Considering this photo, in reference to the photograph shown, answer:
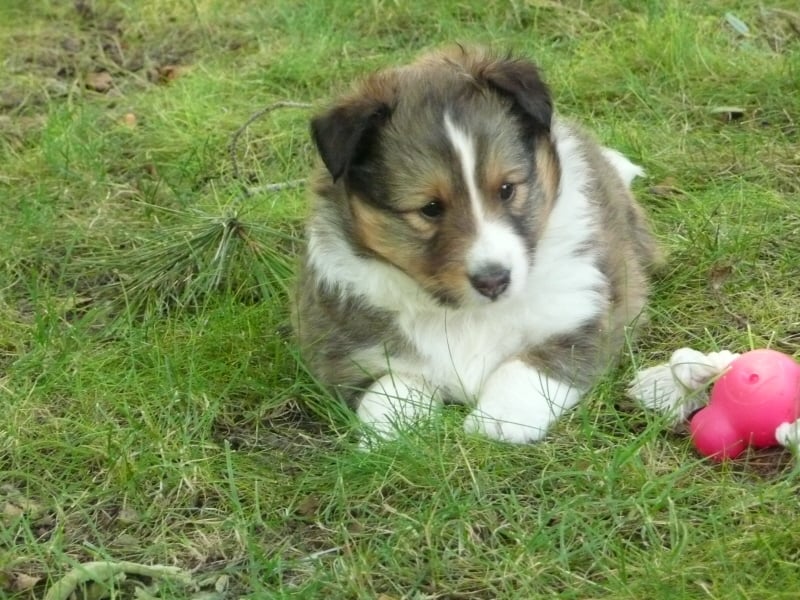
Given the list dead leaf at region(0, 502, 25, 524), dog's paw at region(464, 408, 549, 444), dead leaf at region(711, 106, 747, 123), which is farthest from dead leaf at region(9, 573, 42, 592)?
dead leaf at region(711, 106, 747, 123)

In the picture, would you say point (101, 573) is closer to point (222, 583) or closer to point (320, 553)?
point (222, 583)

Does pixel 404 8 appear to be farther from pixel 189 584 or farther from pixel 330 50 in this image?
pixel 189 584

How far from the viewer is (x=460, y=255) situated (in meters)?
4.01

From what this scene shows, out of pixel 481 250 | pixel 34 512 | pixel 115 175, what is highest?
pixel 481 250

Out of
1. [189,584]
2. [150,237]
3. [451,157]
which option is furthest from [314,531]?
[150,237]

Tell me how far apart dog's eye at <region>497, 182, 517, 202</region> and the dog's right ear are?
1.54ft

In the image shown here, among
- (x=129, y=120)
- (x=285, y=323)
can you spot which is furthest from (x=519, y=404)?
(x=129, y=120)

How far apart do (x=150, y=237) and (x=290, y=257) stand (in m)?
0.79

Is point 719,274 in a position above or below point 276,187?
above

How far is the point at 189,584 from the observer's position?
11.9 feet

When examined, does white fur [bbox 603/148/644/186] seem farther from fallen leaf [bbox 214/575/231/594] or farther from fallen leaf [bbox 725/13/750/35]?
fallen leaf [bbox 214/575/231/594]

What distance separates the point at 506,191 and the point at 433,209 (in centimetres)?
26

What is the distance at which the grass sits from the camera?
3543mm

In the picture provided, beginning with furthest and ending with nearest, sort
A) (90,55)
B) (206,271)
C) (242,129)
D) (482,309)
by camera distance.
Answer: (90,55) → (242,129) → (206,271) → (482,309)
